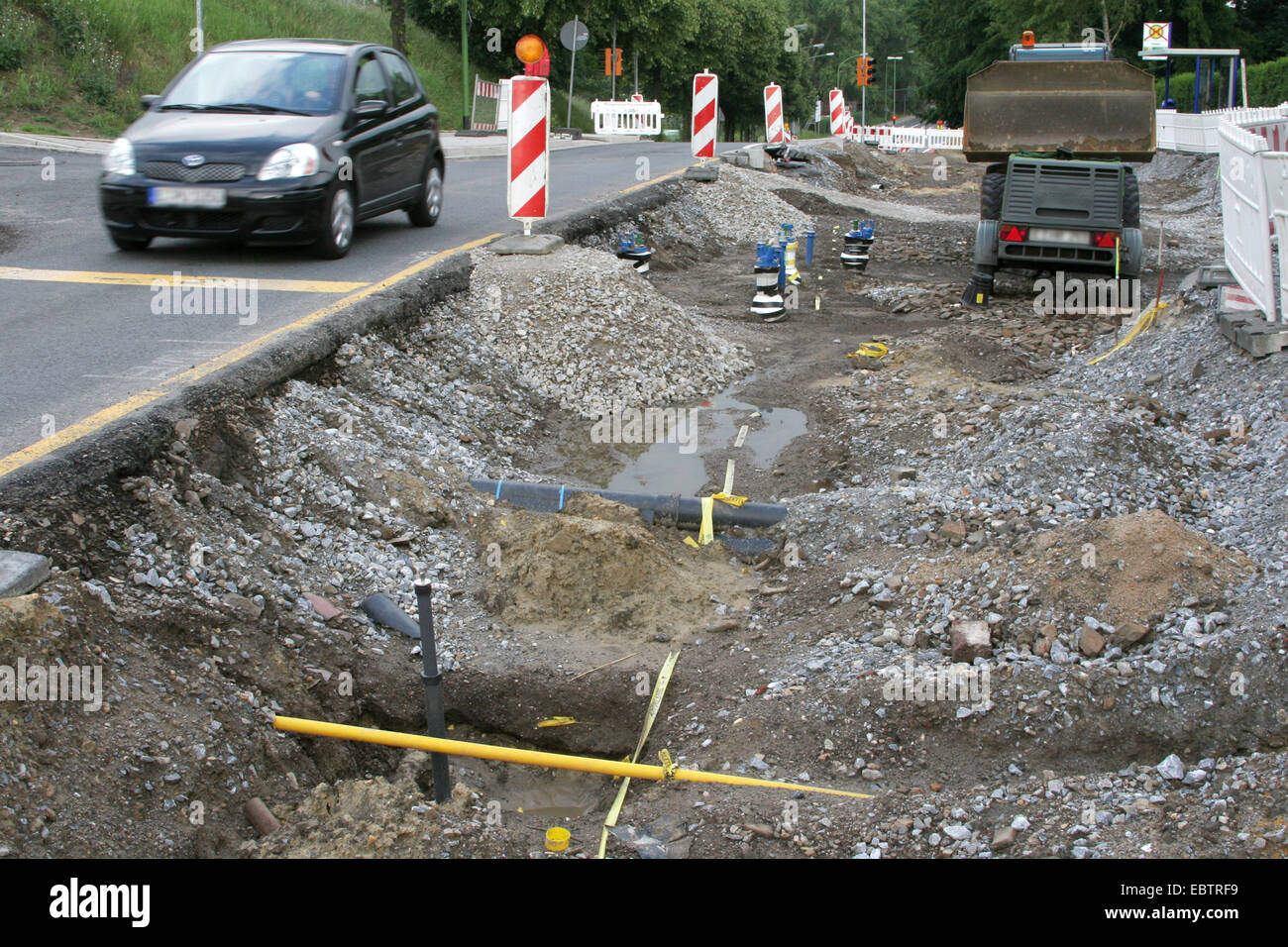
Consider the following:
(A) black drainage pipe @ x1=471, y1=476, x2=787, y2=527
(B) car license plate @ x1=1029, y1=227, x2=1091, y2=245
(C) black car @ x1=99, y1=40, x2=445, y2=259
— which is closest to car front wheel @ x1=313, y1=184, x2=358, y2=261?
(C) black car @ x1=99, y1=40, x2=445, y2=259

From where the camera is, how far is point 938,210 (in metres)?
21.8

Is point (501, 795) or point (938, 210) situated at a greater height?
point (938, 210)

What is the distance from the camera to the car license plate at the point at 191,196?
28.8 feet

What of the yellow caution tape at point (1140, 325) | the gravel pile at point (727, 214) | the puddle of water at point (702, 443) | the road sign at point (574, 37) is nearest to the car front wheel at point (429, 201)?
the gravel pile at point (727, 214)

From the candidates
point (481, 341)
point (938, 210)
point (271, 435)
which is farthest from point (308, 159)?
point (938, 210)

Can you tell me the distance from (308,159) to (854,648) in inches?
255

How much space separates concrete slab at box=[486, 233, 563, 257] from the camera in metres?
9.78

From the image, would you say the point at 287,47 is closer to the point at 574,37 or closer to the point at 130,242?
the point at 130,242

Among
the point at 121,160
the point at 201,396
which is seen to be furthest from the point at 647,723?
the point at 121,160

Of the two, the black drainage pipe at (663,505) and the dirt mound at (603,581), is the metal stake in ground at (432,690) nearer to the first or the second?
the dirt mound at (603,581)

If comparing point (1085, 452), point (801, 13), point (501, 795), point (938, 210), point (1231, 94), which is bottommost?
point (501, 795)

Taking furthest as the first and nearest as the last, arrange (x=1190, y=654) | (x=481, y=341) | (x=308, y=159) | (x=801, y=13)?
(x=801, y=13), (x=308, y=159), (x=481, y=341), (x=1190, y=654)

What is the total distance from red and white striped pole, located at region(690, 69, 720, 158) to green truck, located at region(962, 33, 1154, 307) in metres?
4.54
